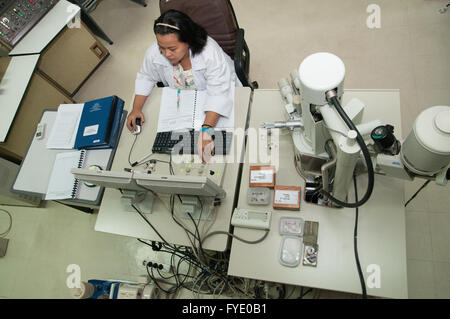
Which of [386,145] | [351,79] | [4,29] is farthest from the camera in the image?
[4,29]

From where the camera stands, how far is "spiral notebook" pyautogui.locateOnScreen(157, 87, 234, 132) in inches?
54.9

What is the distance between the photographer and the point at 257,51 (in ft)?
7.77

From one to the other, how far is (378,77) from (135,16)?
8.19 feet

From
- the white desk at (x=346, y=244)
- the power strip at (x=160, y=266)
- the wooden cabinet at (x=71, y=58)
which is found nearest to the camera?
the white desk at (x=346, y=244)

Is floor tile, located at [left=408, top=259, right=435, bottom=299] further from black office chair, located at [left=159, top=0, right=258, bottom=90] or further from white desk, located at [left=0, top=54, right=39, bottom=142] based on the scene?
white desk, located at [left=0, top=54, right=39, bottom=142]

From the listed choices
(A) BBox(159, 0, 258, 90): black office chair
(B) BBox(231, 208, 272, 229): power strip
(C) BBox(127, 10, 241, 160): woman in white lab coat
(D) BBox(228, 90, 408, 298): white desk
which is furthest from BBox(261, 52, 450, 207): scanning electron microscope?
(A) BBox(159, 0, 258, 90): black office chair

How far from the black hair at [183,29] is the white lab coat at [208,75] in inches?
2.0

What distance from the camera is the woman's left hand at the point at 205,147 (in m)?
1.28

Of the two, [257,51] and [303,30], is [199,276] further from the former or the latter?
[303,30]

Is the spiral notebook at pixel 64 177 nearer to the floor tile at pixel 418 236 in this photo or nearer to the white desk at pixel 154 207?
the white desk at pixel 154 207

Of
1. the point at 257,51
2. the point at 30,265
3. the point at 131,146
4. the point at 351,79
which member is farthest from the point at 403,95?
the point at 30,265

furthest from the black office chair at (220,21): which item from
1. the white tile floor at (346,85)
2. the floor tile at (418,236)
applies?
the floor tile at (418,236)

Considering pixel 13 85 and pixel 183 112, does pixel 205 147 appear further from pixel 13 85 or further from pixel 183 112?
pixel 13 85

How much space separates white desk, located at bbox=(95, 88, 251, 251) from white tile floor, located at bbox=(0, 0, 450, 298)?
0.71m
